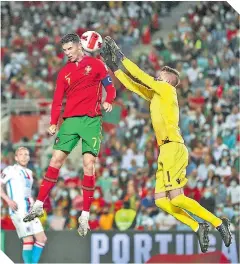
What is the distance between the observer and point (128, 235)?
16.7 m

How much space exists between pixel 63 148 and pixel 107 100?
0.77 metres

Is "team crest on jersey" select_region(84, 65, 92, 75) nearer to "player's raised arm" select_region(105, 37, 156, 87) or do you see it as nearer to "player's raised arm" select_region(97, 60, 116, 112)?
"player's raised arm" select_region(97, 60, 116, 112)

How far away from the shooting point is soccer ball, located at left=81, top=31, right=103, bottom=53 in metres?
11.6

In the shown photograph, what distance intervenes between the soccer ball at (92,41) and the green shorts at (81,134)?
83 centimetres

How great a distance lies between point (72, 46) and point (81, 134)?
1.04 meters

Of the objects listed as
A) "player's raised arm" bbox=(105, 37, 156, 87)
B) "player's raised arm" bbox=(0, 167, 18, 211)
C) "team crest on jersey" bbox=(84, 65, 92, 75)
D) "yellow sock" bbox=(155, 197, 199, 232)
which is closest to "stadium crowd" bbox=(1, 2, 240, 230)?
"player's raised arm" bbox=(0, 167, 18, 211)

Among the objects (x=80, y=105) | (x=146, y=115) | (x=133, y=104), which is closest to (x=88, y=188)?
(x=80, y=105)

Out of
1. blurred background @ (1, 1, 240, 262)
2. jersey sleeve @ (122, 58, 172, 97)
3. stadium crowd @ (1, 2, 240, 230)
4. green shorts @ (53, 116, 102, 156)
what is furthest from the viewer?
blurred background @ (1, 1, 240, 262)

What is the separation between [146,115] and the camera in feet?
73.7

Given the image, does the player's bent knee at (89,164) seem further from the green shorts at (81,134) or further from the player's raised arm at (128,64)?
the player's raised arm at (128,64)

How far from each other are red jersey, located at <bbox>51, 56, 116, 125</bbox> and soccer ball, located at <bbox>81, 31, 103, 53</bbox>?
184 mm

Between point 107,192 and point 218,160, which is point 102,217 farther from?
point 218,160

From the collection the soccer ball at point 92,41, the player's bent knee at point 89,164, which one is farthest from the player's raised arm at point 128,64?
the player's bent knee at point 89,164

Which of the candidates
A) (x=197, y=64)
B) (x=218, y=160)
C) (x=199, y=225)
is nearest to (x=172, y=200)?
(x=199, y=225)
